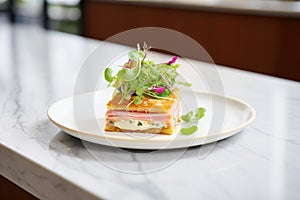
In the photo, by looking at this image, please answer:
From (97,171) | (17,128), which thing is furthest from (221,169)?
(17,128)

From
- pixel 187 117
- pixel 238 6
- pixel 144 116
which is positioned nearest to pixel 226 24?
pixel 238 6

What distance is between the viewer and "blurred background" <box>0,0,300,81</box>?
88.2 inches

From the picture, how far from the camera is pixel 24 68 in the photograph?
1739mm

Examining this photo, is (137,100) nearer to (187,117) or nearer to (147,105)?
(147,105)

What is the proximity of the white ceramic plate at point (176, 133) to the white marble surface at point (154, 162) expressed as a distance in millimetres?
27

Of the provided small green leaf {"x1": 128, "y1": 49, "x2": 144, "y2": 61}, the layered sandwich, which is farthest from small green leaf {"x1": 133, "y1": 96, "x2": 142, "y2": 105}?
small green leaf {"x1": 128, "y1": 49, "x2": 144, "y2": 61}

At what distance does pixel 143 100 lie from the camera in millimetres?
959

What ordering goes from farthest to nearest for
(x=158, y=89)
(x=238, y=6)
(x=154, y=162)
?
(x=238, y=6), (x=158, y=89), (x=154, y=162)

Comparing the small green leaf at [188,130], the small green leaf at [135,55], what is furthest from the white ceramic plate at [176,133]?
the small green leaf at [135,55]

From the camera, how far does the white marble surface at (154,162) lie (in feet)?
2.56

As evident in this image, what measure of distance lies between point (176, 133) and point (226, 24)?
1.61m

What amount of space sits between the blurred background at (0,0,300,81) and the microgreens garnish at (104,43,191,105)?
1.34 metres

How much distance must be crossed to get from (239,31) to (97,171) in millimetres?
1724

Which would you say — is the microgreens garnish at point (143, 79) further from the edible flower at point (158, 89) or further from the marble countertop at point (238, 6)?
the marble countertop at point (238, 6)
